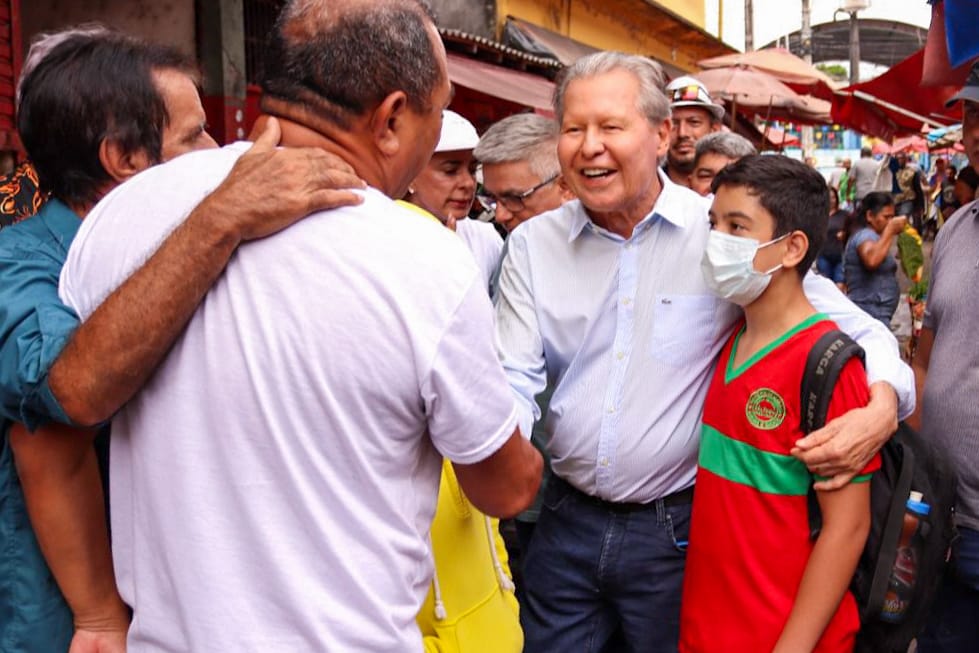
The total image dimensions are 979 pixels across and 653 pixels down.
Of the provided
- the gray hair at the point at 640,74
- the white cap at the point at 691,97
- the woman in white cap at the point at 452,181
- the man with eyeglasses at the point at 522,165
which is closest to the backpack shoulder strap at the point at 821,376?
the gray hair at the point at 640,74

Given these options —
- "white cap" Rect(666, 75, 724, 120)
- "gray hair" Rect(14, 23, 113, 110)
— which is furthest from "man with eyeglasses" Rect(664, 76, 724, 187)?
"gray hair" Rect(14, 23, 113, 110)

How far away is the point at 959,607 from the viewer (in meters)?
2.69

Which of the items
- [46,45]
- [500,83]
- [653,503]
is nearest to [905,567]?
[653,503]

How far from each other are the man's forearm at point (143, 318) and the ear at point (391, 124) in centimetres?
28

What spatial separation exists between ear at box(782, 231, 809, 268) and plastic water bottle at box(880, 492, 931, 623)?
2.05 feet

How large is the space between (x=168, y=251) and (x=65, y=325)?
0.32 meters

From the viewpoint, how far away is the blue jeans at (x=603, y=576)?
96.7 inches

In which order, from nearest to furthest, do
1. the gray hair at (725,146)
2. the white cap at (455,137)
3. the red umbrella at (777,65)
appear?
the white cap at (455,137) < the gray hair at (725,146) < the red umbrella at (777,65)

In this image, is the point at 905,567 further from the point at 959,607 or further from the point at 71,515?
the point at 71,515

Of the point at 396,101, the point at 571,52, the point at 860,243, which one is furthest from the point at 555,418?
the point at 571,52

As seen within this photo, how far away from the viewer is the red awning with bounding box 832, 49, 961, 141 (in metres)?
11.1

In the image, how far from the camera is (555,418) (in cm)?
252

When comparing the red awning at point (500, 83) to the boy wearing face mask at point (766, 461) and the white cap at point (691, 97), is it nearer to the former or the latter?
the white cap at point (691, 97)

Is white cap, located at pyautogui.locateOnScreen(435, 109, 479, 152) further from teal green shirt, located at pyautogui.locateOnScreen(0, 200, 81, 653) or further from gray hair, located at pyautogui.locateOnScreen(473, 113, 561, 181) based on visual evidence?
teal green shirt, located at pyautogui.locateOnScreen(0, 200, 81, 653)
